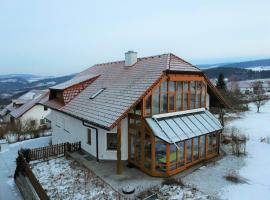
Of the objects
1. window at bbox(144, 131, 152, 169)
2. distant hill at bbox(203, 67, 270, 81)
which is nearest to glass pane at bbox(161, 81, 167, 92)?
window at bbox(144, 131, 152, 169)

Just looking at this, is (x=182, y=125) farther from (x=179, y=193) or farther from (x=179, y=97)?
(x=179, y=193)

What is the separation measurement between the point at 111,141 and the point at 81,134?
3.22 meters

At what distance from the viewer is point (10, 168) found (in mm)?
18062

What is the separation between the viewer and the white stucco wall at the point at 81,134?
15.2 metres

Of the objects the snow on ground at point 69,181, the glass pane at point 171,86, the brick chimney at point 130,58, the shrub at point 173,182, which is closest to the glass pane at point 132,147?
the snow on ground at point 69,181

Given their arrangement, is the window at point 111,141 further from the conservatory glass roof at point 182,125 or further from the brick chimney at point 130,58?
the brick chimney at point 130,58

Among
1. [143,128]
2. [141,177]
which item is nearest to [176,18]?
[143,128]

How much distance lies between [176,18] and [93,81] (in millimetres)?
12096

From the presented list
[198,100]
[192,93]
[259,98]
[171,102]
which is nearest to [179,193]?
[171,102]

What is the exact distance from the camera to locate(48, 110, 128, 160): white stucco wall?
15200mm

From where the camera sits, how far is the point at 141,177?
43.3 ft

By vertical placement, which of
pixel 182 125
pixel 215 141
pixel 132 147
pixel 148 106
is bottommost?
pixel 215 141

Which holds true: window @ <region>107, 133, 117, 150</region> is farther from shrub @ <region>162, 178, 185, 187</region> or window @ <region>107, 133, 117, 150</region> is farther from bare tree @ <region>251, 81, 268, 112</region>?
bare tree @ <region>251, 81, 268, 112</region>

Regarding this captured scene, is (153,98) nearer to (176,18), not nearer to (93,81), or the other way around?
(93,81)
